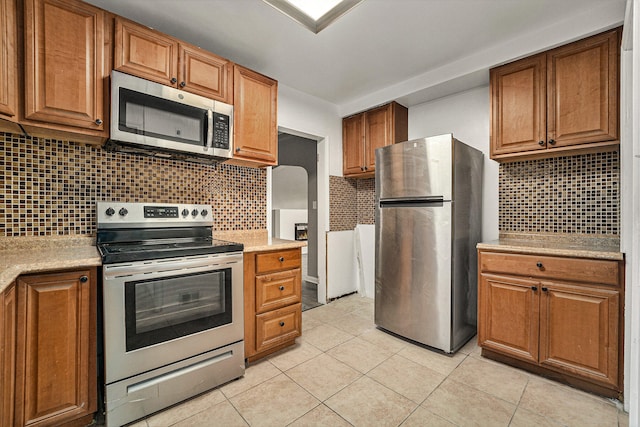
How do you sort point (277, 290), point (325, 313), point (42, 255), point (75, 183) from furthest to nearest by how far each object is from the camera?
1. point (325, 313)
2. point (277, 290)
3. point (75, 183)
4. point (42, 255)

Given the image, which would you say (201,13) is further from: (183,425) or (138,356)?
A: (183,425)

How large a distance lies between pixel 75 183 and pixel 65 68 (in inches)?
27.4

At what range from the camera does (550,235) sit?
2377 mm

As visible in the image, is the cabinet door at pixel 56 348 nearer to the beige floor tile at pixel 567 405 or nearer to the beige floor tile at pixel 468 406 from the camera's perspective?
the beige floor tile at pixel 468 406

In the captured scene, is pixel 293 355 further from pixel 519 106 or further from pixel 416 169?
pixel 519 106

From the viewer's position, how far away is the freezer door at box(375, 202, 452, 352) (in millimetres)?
2236

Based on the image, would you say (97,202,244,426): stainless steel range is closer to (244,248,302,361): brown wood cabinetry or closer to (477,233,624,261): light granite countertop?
(244,248,302,361): brown wood cabinetry

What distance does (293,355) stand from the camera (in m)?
2.23

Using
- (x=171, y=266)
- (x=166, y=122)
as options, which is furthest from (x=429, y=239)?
(x=166, y=122)

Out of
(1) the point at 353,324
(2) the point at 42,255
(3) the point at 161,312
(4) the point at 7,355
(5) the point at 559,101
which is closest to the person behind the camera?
(4) the point at 7,355

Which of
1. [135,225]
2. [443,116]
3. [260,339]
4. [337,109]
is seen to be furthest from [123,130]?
[443,116]

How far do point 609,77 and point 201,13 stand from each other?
9.12 feet

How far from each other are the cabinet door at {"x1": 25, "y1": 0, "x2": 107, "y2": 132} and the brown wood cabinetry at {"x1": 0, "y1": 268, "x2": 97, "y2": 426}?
0.90 meters

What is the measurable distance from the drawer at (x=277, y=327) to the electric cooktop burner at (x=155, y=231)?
61 centimetres
